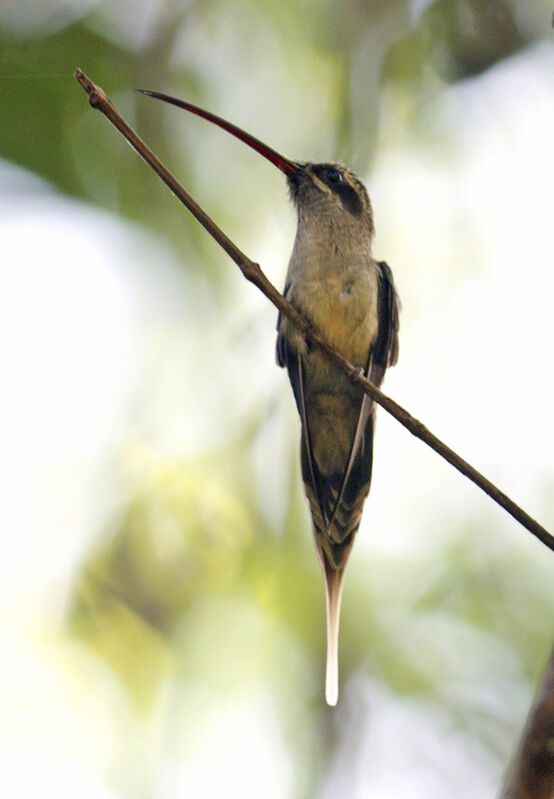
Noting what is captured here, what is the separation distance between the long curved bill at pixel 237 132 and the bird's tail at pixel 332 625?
1.84m

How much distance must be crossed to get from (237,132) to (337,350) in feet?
3.78

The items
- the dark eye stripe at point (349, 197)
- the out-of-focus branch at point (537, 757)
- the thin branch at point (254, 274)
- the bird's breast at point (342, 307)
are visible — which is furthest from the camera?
the dark eye stripe at point (349, 197)

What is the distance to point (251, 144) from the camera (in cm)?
405

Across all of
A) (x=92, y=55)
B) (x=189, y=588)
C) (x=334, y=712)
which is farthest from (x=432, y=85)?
(x=334, y=712)

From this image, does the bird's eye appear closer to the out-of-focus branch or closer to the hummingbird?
the hummingbird

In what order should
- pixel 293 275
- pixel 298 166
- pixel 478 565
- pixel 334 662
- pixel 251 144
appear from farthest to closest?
pixel 478 565 < pixel 298 166 < pixel 293 275 < pixel 251 144 < pixel 334 662

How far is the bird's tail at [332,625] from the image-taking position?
3.56m

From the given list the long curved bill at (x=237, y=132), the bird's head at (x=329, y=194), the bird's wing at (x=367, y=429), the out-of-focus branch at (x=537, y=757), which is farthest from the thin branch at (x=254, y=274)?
the bird's head at (x=329, y=194)

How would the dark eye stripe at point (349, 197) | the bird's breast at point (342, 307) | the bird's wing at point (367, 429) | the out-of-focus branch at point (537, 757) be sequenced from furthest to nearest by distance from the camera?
the dark eye stripe at point (349, 197) → the bird's breast at point (342, 307) → the bird's wing at point (367, 429) → the out-of-focus branch at point (537, 757)

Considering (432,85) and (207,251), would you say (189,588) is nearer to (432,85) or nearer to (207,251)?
(207,251)

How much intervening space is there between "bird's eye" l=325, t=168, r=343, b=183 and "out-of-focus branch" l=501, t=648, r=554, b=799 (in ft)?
12.1

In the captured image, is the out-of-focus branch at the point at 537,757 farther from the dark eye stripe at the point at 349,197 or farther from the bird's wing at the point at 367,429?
the dark eye stripe at the point at 349,197

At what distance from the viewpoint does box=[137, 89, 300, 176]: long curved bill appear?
3404mm

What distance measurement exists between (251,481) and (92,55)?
9.82 ft
